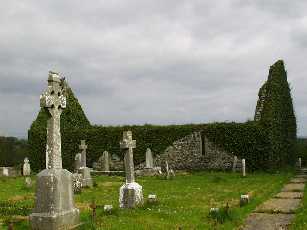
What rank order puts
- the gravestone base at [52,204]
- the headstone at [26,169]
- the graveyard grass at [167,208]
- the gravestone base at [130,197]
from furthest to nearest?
the headstone at [26,169] < the gravestone base at [130,197] < the graveyard grass at [167,208] < the gravestone base at [52,204]

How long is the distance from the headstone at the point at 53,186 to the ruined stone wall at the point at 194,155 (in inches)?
956

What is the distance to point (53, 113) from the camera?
467 inches

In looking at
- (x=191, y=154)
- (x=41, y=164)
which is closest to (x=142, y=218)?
(x=191, y=154)

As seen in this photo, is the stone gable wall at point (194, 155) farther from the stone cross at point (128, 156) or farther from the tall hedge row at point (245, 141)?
the stone cross at point (128, 156)

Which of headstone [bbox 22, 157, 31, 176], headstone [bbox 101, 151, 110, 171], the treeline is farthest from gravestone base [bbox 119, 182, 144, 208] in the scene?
the treeline

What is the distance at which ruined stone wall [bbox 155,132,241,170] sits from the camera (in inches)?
1387

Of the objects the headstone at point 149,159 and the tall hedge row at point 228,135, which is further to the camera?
the tall hedge row at point 228,135

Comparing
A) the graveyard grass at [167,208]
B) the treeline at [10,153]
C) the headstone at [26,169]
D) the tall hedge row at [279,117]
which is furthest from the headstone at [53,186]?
the treeline at [10,153]

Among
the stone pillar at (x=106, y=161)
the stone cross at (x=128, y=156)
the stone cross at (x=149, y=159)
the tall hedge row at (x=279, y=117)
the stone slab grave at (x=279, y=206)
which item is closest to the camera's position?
the stone slab grave at (x=279, y=206)

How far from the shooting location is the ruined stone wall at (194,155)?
35.2m

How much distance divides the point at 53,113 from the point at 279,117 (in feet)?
90.3

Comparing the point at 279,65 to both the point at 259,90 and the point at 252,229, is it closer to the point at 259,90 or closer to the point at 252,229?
the point at 259,90

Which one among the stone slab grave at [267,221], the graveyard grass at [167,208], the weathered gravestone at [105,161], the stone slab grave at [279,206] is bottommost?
the stone slab grave at [267,221]

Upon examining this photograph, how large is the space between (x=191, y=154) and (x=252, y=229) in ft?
81.1
